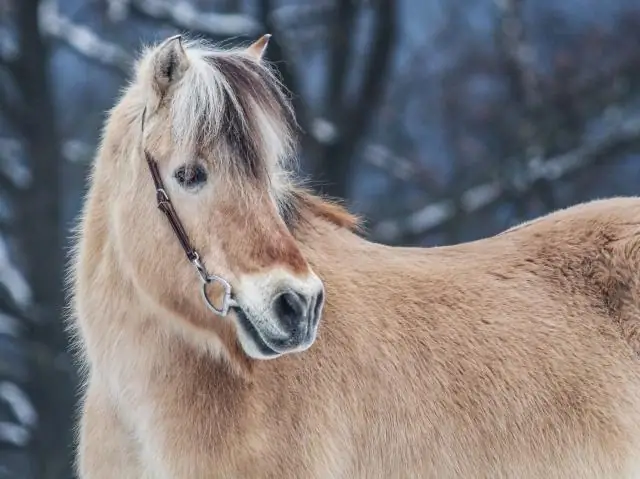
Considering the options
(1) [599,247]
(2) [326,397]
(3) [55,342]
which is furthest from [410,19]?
(2) [326,397]

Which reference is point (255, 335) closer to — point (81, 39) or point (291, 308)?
point (291, 308)

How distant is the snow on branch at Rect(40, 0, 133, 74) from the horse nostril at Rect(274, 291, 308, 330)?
7.11 meters

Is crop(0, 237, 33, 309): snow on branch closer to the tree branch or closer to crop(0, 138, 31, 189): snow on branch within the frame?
crop(0, 138, 31, 189): snow on branch

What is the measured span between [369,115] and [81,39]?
3.08m

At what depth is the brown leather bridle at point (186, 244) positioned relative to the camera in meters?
2.61

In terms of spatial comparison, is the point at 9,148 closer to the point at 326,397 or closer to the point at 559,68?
the point at 559,68

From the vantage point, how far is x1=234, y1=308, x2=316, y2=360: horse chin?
99.7 inches

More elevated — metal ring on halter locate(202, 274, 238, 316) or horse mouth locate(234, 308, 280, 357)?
metal ring on halter locate(202, 274, 238, 316)

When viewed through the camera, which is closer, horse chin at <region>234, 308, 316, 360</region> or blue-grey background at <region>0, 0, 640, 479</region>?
horse chin at <region>234, 308, 316, 360</region>

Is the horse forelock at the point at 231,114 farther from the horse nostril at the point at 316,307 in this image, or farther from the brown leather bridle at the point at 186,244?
the horse nostril at the point at 316,307

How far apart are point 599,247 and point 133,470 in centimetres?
188

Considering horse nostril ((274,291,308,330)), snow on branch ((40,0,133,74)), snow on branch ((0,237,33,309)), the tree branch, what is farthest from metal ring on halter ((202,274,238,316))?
snow on branch ((40,0,133,74))

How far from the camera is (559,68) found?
9.51m

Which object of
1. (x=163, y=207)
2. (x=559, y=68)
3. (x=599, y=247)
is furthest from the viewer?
(x=559, y=68)
